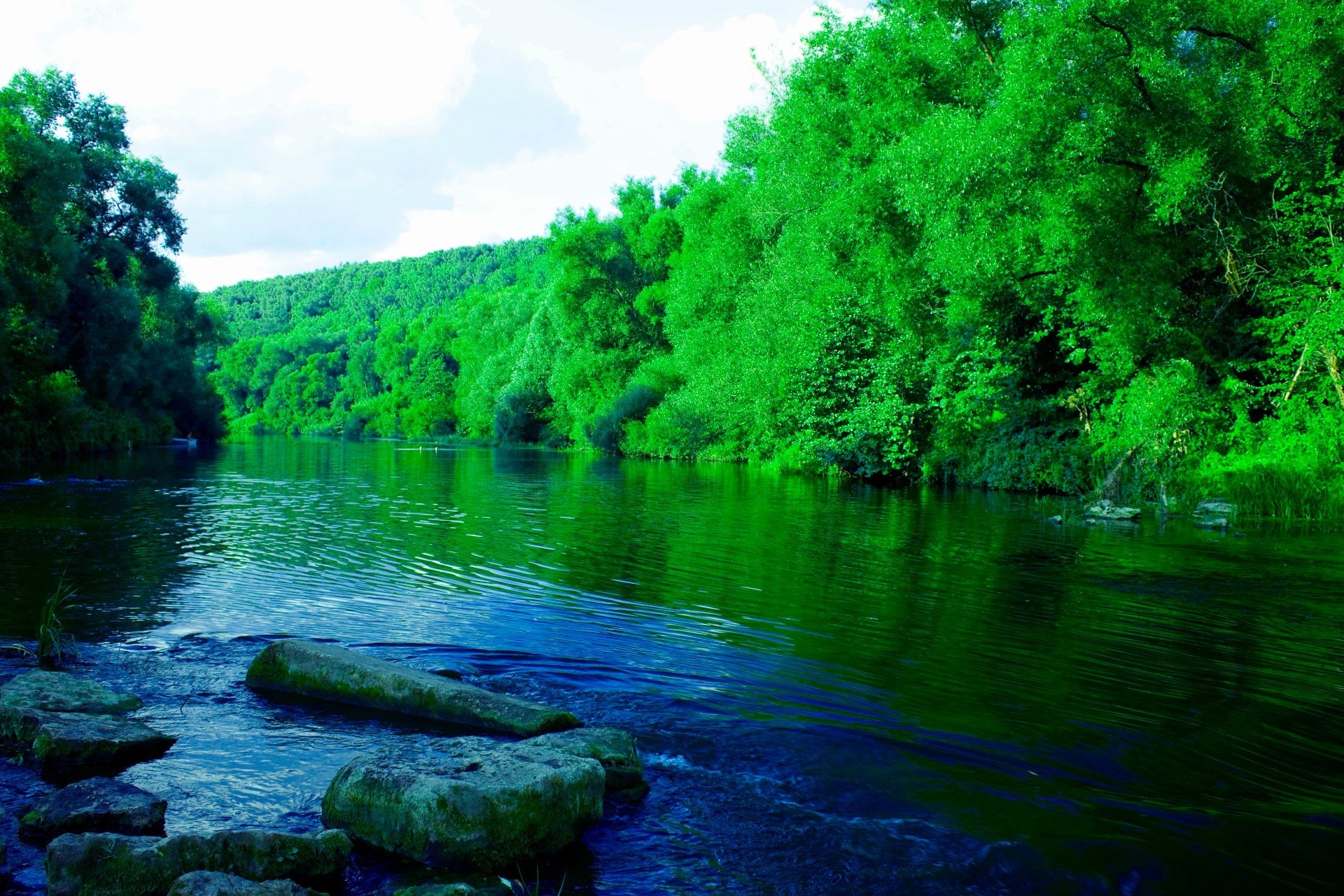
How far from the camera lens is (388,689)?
685 centimetres

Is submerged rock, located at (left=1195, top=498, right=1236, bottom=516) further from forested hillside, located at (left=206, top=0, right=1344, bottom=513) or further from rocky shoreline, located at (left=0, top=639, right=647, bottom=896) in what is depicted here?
rocky shoreline, located at (left=0, top=639, right=647, bottom=896)

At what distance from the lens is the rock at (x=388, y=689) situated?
643 centimetres

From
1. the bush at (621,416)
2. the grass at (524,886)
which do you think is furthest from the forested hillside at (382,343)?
the grass at (524,886)

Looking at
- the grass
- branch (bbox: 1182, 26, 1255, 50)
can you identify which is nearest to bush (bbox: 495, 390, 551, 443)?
branch (bbox: 1182, 26, 1255, 50)

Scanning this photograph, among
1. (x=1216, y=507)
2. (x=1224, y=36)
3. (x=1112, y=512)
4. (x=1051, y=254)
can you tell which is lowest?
(x=1112, y=512)

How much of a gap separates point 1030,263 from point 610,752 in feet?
64.1

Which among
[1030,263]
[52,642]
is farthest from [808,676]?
[1030,263]

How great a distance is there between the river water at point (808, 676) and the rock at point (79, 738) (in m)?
0.18

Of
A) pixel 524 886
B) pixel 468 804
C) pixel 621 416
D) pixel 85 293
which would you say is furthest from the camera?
pixel 621 416

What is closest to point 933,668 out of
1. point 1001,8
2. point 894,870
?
point 894,870

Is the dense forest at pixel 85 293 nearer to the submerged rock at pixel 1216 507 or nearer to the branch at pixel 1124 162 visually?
the branch at pixel 1124 162

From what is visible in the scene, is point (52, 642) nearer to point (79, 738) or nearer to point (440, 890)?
point (79, 738)

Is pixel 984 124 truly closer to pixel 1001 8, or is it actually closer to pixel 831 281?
pixel 1001 8

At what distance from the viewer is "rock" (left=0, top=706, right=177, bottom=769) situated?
5.60 metres
